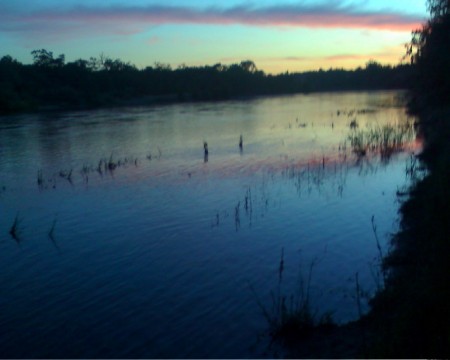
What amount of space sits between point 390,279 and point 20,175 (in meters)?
18.4

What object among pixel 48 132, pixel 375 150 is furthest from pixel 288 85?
pixel 375 150

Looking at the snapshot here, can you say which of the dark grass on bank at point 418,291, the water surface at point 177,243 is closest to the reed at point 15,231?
the water surface at point 177,243

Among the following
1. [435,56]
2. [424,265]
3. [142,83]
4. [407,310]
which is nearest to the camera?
[407,310]

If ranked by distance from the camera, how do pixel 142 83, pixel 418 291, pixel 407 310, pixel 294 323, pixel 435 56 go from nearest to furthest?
pixel 407 310
pixel 418 291
pixel 294 323
pixel 435 56
pixel 142 83

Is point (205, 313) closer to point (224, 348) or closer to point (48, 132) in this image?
point (224, 348)

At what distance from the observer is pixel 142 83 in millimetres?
93375

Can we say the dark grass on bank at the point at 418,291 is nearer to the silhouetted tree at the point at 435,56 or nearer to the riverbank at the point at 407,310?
the riverbank at the point at 407,310

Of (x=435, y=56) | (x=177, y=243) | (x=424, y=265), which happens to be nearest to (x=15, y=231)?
(x=177, y=243)

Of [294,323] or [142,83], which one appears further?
[142,83]

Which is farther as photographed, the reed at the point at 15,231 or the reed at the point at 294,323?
the reed at the point at 15,231

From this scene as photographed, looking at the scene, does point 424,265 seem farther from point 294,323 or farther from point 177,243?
point 177,243

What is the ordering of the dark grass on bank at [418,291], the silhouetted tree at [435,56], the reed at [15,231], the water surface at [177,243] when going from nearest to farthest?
the dark grass on bank at [418,291] → the water surface at [177,243] → the reed at [15,231] → the silhouetted tree at [435,56]

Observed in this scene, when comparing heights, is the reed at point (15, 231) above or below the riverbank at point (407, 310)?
below

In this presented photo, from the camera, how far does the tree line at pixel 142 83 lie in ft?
241
